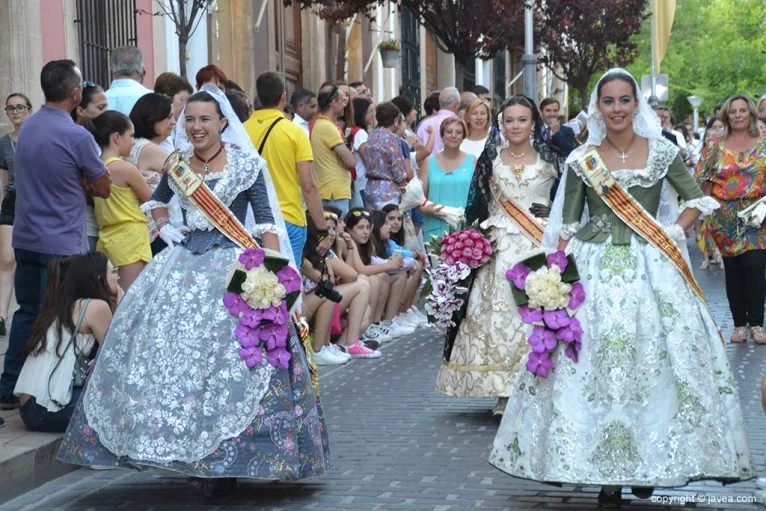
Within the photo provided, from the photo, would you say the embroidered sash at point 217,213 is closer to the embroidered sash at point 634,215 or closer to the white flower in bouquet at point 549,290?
the white flower in bouquet at point 549,290

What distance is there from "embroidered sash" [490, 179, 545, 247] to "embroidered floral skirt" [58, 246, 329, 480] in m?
2.32

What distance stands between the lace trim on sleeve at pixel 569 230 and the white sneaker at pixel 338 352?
5037mm

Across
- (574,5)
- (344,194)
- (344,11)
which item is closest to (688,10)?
(574,5)

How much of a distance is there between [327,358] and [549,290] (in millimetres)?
5285

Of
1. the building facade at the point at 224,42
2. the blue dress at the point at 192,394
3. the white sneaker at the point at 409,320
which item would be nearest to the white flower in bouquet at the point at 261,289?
the blue dress at the point at 192,394

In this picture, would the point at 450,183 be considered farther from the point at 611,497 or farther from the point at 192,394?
the point at 611,497

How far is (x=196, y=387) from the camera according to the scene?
6680 millimetres

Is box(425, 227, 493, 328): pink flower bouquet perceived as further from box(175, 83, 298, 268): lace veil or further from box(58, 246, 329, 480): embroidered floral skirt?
box(58, 246, 329, 480): embroidered floral skirt

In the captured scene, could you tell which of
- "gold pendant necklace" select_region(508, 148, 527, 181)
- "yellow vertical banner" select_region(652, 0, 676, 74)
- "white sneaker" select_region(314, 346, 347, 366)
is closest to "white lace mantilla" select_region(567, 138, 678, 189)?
"gold pendant necklace" select_region(508, 148, 527, 181)

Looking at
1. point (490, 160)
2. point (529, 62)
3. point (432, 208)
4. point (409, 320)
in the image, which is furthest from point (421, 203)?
point (529, 62)

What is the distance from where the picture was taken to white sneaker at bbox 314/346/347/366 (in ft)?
37.8

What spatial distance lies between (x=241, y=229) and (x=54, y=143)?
1.73 m

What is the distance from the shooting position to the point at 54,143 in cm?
828

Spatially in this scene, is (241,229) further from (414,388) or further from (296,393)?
(414,388)
